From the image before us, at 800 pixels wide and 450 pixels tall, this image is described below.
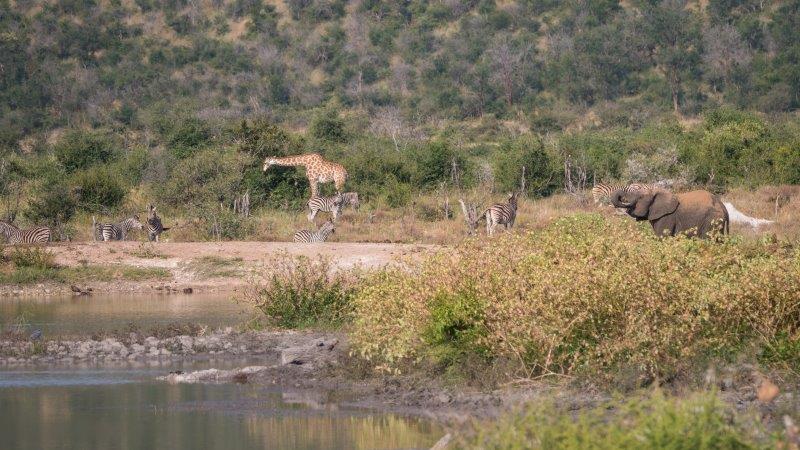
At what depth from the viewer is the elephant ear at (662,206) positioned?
1911cm

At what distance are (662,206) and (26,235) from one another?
12.0m

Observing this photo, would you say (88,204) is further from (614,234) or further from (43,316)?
(614,234)

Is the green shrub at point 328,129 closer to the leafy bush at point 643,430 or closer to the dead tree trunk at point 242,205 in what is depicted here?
the dead tree trunk at point 242,205

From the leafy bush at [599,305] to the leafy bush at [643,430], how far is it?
3.73m

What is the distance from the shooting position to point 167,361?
15180mm

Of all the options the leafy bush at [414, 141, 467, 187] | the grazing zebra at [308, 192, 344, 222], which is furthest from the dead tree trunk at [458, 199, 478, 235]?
the leafy bush at [414, 141, 467, 187]

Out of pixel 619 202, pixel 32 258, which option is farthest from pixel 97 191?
pixel 619 202

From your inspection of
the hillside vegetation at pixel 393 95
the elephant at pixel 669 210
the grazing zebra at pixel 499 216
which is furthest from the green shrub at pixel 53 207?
the elephant at pixel 669 210

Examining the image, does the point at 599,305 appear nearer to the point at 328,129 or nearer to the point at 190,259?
the point at 190,259

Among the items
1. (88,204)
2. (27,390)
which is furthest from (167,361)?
(88,204)

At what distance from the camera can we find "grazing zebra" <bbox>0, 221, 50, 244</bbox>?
24.8 meters

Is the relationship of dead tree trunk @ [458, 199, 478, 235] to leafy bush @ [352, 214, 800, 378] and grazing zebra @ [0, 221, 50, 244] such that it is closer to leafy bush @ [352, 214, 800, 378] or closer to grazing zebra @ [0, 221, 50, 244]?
grazing zebra @ [0, 221, 50, 244]

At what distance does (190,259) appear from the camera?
78.9ft

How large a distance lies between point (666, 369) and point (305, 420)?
3.11 m
